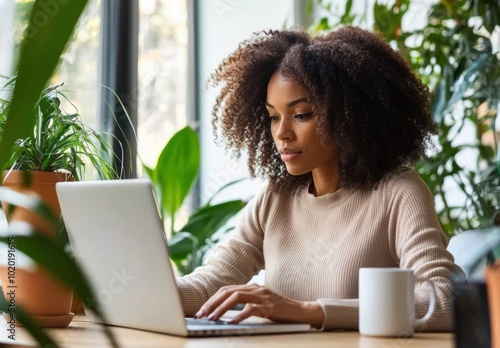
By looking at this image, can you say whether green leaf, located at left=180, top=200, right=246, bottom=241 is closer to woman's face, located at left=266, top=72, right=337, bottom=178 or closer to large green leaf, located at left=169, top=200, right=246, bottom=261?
large green leaf, located at left=169, top=200, right=246, bottom=261

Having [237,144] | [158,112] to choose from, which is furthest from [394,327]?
Result: [158,112]

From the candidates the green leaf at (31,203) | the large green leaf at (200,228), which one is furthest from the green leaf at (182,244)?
the green leaf at (31,203)

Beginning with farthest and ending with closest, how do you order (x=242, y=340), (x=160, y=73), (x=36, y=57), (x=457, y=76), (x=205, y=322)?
(x=160, y=73) < (x=457, y=76) < (x=205, y=322) < (x=242, y=340) < (x=36, y=57)

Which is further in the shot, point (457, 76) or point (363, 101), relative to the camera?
point (457, 76)

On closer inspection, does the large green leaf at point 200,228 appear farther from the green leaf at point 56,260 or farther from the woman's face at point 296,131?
the green leaf at point 56,260

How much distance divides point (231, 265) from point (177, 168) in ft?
4.06

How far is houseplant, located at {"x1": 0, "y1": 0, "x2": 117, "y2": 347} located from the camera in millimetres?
307

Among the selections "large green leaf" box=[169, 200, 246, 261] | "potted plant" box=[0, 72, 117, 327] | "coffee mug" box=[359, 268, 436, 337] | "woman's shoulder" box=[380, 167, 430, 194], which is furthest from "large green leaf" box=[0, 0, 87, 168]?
"large green leaf" box=[169, 200, 246, 261]

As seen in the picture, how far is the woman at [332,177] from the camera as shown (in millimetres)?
1813

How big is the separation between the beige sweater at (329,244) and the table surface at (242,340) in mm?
263

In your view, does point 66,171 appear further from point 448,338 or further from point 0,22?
point 0,22

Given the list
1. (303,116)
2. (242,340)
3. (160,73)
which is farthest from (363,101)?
(160,73)

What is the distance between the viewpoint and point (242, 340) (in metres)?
1.20

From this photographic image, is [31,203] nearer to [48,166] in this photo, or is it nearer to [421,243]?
[48,166]
